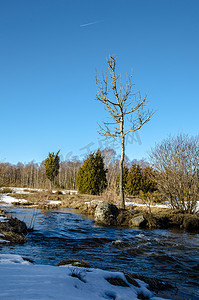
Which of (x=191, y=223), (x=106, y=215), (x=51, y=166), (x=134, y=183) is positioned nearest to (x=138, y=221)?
(x=106, y=215)

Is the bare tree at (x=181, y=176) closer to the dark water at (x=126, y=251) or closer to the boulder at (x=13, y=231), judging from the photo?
the dark water at (x=126, y=251)

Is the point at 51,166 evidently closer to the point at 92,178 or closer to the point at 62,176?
the point at 92,178

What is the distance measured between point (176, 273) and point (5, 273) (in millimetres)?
3203

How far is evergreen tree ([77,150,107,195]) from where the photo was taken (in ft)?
76.1

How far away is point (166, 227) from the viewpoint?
9.41 m

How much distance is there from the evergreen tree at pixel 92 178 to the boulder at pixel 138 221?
13323 mm

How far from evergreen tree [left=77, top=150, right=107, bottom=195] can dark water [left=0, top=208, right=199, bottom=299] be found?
49.8 feet

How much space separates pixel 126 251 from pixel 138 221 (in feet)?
12.7

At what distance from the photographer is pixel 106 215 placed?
9773 millimetres

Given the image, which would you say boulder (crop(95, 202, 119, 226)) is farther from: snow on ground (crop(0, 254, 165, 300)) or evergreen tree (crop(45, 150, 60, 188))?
evergreen tree (crop(45, 150, 60, 188))

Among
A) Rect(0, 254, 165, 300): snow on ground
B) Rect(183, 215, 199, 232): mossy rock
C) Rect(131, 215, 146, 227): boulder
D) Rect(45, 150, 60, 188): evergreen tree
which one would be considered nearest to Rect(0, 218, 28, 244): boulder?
Rect(0, 254, 165, 300): snow on ground

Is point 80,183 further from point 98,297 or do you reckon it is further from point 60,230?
point 98,297

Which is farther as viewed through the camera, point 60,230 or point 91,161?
point 91,161

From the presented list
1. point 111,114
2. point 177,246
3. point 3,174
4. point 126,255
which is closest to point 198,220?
point 177,246
